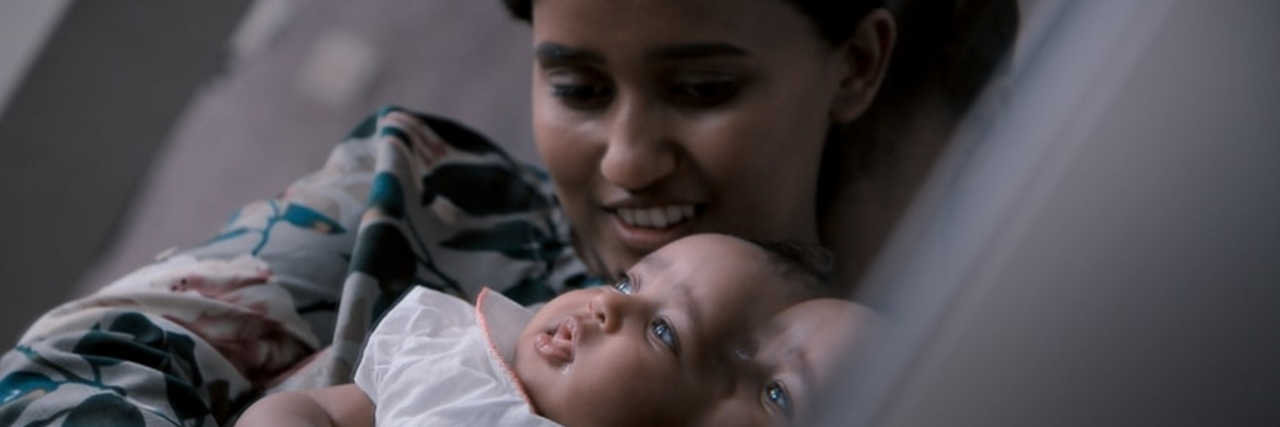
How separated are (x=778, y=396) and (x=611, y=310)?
90 millimetres

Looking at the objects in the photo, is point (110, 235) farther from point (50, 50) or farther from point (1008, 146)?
point (1008, 146)

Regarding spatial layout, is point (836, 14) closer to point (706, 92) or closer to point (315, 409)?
point (706, 92)

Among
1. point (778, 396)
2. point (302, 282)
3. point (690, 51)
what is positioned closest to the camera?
point (778, 396)

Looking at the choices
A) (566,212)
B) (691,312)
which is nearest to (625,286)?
(691,312)

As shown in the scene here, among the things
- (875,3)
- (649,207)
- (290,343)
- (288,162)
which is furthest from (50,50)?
(875,3)

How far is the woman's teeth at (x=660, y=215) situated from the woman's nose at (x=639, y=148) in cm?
2

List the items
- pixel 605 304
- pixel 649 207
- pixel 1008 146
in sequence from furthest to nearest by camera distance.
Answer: pixel 649 207, pixel 605 304, pixel 1008 146

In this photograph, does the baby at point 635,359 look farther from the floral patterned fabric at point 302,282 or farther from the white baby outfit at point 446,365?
the floral patterned fabric at point 302,282

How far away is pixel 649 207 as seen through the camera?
994mm

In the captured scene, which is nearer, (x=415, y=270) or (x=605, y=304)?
(x=605, y=304)

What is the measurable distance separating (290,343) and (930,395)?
0.65 meters

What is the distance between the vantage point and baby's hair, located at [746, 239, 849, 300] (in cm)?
75

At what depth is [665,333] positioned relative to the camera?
719 mm

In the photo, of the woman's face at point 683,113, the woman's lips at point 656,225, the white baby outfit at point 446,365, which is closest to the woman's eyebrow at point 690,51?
the woman's face at point 683,113
